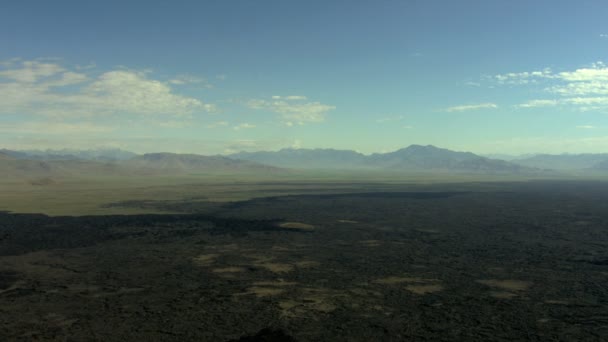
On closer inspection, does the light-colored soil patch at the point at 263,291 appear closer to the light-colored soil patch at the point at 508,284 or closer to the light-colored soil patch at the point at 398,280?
the light-colored soil patch at the point at 398,280

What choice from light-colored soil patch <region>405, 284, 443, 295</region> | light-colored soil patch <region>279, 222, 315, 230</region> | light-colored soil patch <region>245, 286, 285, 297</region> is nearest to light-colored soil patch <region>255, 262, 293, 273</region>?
light-colored soil patch <region>245, 286, 285, 297</region>

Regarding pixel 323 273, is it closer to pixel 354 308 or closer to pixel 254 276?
pixel 254 276

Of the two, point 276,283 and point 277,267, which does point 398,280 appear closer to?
point 276,283

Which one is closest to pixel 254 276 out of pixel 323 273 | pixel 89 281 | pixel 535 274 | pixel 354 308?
pixel 323 273

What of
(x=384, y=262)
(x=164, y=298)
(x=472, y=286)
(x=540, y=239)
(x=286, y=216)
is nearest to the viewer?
(x=164, y=298)

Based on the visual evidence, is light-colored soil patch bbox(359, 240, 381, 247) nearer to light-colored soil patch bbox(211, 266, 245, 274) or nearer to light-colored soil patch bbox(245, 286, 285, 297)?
light-colored soil patch bbox(211, 266, 245, 274)

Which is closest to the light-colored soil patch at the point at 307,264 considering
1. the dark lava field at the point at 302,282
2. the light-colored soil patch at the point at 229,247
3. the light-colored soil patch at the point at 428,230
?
the dark lava field at the point at 302,282
